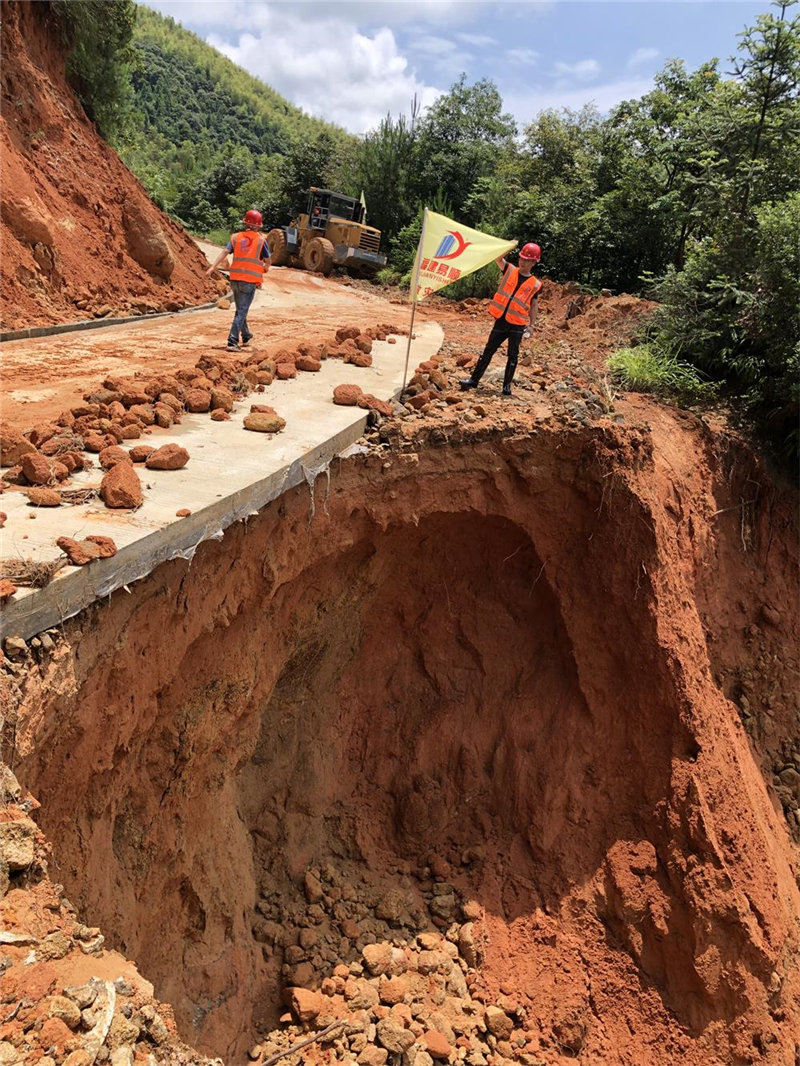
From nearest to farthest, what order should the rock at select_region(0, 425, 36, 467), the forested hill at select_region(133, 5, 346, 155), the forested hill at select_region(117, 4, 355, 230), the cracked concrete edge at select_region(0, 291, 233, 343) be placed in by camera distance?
the rock at select_region(0, 425, 36, 467) → the cracked concrete edge at select_region(0, 291, 233, 343) → the forested hill at select_region(117, 4, 355, 230) → the forested hill at select_region(133, 5, 346, 155)

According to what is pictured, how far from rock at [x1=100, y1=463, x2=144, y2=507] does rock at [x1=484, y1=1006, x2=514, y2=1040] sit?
181 inches

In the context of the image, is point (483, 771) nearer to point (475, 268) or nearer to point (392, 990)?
point (392, 990)

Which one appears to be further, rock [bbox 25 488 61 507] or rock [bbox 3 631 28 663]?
rock [bbox 25 488 61 507]

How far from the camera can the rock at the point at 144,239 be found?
1101 centimetres

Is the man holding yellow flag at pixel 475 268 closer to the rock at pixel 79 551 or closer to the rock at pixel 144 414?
the rock at pixel 144 414

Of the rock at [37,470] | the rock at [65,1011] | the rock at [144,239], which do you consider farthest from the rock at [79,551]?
the rock at [144,239]

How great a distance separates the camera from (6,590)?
2666 mm

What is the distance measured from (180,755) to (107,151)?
35.4ft

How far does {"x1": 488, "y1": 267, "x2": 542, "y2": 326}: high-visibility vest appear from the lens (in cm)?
630

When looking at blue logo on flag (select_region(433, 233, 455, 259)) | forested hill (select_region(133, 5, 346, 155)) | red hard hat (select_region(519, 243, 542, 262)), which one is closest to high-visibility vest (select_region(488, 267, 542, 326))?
red hard hat (select_region(519, 243, 542, 262))

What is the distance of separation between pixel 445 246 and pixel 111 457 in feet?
→ 11.6

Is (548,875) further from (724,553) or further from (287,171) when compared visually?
(287,171)

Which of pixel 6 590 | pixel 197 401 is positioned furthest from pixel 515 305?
pixel 6 590

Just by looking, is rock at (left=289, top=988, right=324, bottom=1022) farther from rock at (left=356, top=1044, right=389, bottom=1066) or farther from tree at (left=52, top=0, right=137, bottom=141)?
tree at (left=52, top=0, right=137, bottom=141)
